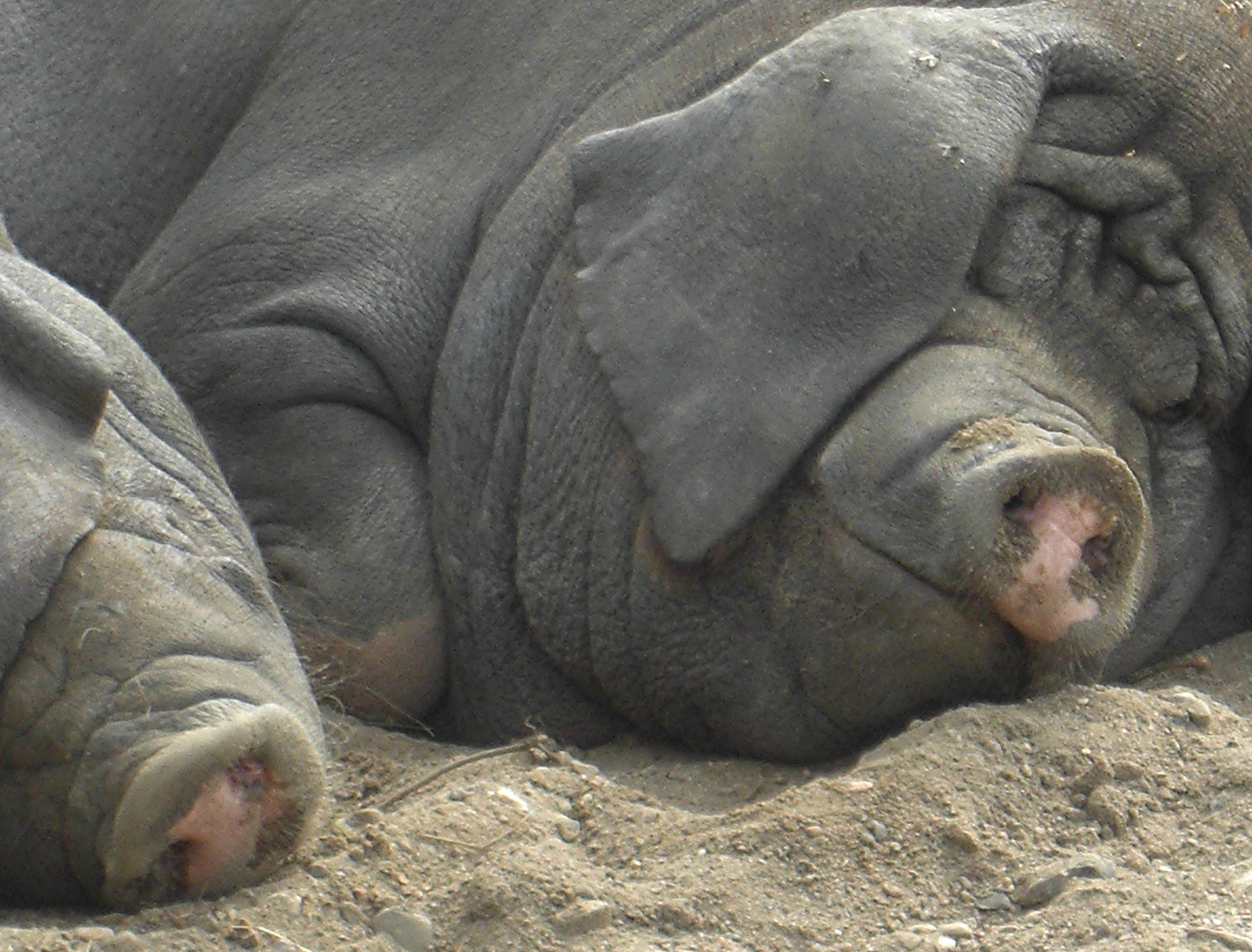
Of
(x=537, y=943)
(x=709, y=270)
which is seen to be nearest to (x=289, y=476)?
(x=709, y=270)

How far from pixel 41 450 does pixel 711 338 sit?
1143 millimetres

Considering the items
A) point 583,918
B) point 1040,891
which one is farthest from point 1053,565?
point 583,918

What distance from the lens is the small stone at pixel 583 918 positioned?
9.52ft

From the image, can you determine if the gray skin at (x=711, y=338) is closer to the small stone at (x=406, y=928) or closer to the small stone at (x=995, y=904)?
the small stone at (x=995, y=904)

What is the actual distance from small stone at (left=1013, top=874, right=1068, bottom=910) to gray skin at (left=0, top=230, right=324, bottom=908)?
971 mm

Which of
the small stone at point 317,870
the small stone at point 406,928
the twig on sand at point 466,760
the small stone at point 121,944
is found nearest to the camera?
the small stone at point 121,944

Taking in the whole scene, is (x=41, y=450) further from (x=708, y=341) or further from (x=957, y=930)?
(x=957, y=930)

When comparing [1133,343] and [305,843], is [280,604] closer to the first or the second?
[305,843]

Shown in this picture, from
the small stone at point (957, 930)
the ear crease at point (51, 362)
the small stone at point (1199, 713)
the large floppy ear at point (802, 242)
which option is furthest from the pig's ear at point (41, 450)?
the small stone at point (1199, 713)

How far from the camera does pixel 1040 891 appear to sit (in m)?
3.05

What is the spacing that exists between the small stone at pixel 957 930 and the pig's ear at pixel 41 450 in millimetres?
1270

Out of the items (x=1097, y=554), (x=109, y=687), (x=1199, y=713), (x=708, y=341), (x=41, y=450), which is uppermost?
(x=41, y=450)

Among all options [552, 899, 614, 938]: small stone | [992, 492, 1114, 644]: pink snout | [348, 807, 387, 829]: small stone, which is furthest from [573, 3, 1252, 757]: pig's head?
[552, 899, 614, 938]: small stone

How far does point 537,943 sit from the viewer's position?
2.87m
